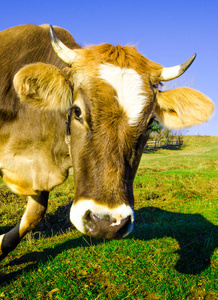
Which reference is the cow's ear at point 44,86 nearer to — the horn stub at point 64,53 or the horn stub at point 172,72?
the horn stub at point 64,53

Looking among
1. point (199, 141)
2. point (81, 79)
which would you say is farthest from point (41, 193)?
point (199, 141)

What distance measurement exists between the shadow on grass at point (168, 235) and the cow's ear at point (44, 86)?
7.00 feet

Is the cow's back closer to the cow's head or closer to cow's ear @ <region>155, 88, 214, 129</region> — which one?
the cow's head

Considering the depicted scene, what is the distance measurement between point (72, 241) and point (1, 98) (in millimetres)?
2420

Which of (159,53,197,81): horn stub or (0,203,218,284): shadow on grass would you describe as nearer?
(159,53,197,81): horn stub

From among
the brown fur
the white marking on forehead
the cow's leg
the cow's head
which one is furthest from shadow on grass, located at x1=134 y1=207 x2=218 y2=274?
the brown fur

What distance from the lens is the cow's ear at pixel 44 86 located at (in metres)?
2.85

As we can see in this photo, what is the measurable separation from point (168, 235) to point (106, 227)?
9.44ft

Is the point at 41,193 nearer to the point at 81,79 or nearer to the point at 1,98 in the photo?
the point at 1,98

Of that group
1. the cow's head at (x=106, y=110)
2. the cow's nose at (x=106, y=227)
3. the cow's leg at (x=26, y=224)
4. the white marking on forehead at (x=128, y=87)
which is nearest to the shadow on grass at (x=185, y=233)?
the cow's leg at (x=26, y=224)

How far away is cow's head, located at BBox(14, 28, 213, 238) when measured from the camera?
7.70ft

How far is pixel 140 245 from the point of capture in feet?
13.9

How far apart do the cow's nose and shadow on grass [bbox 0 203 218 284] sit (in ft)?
A: 5.76

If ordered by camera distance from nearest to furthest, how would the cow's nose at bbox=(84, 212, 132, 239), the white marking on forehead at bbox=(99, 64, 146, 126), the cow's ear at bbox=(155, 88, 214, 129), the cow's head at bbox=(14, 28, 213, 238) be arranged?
1. the cow's nose at bbox=(84, 212, 132, 239)
2. the cow's head at bbox=(14, 28, 213, 238)
3. the white marking on forehead at bbox=(99, 64, 146, 126)
4. the cow's ear at bbox=(155, 88, 214, 129)
